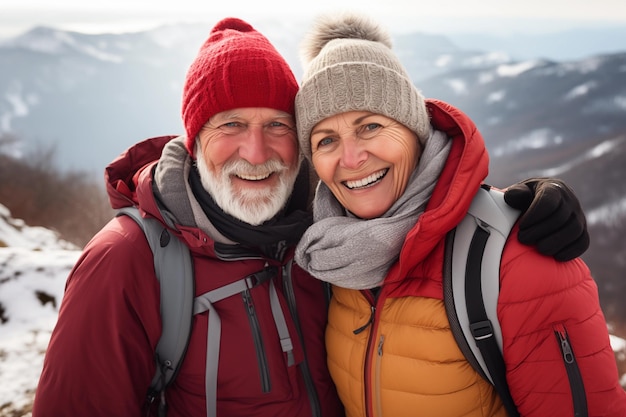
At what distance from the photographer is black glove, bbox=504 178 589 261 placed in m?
1.72

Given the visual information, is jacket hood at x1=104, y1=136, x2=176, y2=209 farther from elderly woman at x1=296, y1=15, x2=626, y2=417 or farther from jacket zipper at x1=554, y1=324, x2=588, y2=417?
jacket zipper at x1=554, y1=324, x2=588, y2=417

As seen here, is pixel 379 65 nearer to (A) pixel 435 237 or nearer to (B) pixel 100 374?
(A) pixel 435 237

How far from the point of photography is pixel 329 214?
2.31 meters

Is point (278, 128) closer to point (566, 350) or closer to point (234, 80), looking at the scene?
point (234, 80)

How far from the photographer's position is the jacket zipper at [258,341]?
2148mm

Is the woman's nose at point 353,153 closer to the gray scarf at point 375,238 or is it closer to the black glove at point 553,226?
the gray scarf at point 375,238

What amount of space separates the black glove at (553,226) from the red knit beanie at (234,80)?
1254 mm

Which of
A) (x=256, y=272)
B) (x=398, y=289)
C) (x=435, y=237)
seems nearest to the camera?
(x=435, y=237)

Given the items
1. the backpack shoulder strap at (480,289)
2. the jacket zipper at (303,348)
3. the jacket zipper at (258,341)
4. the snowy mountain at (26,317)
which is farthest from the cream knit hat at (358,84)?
the snowy mountain at (26,317)

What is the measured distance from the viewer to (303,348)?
230cm

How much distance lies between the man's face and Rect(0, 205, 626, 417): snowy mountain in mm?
2277

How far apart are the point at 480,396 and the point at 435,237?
0.74 m

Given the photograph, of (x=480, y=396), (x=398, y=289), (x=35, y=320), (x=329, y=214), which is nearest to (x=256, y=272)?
(x=329, y=214)

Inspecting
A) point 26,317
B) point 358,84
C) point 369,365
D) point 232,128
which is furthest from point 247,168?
point 26,317
